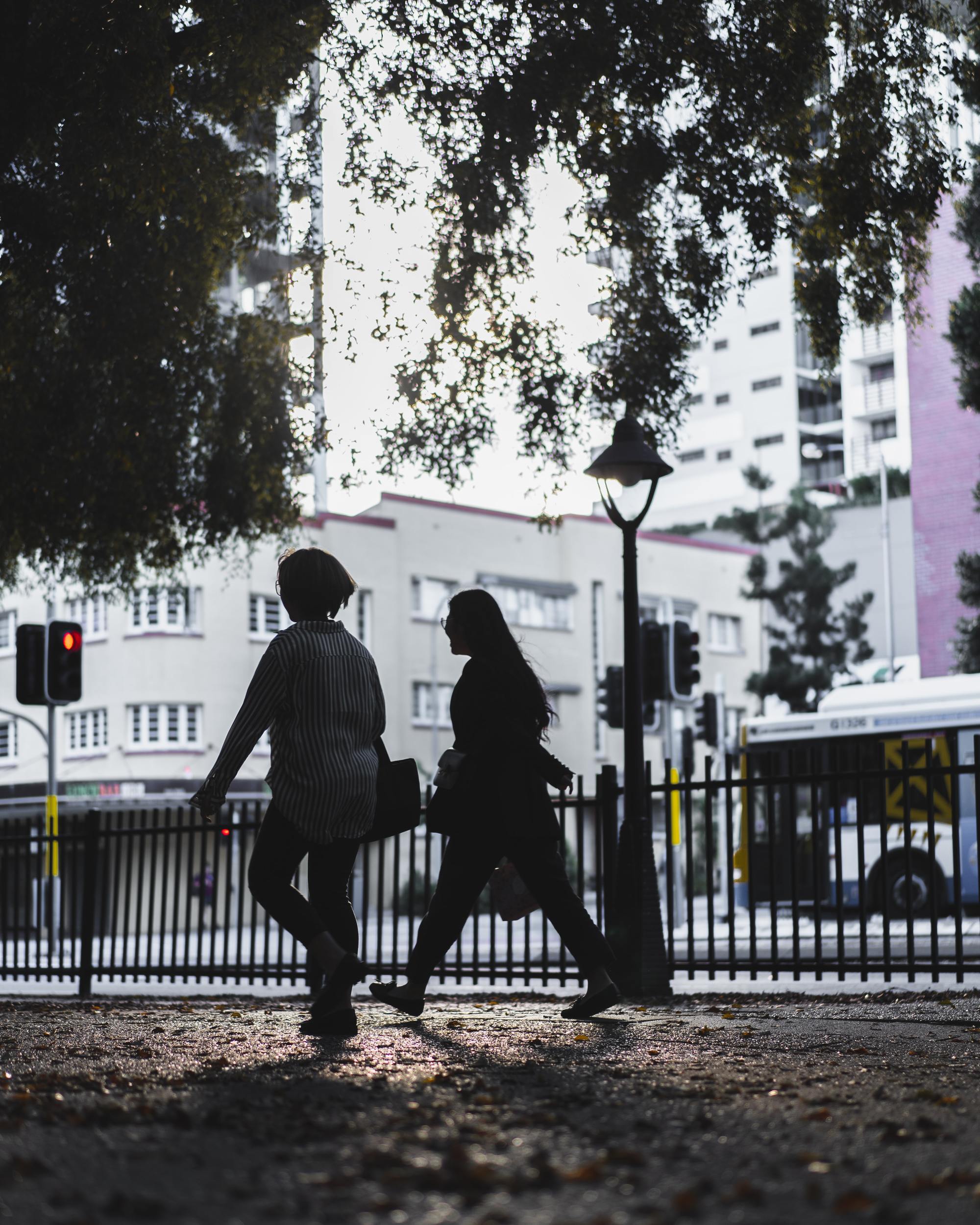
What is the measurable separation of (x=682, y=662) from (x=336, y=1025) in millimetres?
12926

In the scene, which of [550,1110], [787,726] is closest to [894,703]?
[787,726]

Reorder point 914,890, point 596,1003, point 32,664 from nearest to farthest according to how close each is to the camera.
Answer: point 596,1003
point 32,664
point 914,890

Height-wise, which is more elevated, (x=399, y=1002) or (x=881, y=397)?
(x=881, y=397)

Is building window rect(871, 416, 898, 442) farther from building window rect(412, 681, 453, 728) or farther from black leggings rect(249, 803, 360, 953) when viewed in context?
black leggings rect(249, 803, 360, 953)

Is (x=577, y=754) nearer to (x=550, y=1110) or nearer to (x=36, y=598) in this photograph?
(x=36, y=598)

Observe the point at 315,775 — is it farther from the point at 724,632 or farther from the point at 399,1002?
the point at 724,632

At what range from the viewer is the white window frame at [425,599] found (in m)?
48.1

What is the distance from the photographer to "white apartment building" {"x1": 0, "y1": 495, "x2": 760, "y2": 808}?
1662 inches

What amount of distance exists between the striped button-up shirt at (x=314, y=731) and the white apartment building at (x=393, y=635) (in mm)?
29515

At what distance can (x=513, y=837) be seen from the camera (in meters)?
6.94

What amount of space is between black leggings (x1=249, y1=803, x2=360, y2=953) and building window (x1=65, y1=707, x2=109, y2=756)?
3692 centimetres

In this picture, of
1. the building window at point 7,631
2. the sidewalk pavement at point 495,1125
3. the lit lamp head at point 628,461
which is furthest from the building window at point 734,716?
the sidewalk pavement at point 495,1125

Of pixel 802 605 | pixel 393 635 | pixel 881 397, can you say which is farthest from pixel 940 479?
pixel 881 397

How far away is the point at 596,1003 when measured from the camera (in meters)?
6.94
